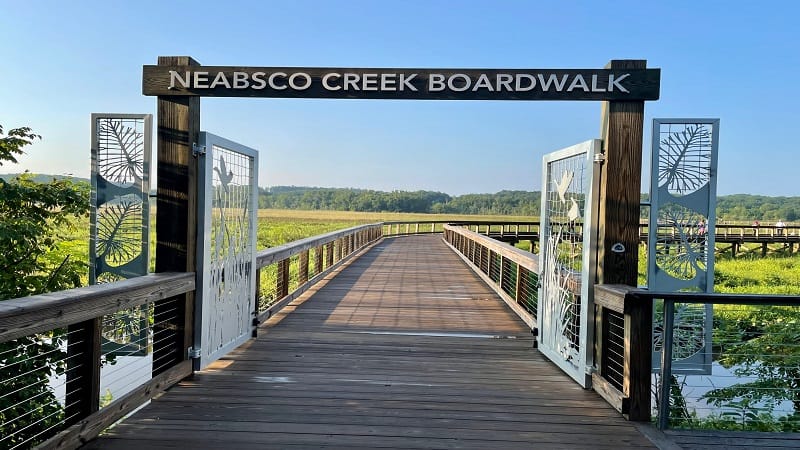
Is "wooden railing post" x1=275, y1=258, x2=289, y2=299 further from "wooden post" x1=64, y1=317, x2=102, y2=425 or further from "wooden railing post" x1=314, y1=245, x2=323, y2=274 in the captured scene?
"wooden post" x1=64, y1=317, x2=102, y2=425

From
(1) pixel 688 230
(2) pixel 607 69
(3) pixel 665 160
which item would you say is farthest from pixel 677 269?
(2) pixel 607 69

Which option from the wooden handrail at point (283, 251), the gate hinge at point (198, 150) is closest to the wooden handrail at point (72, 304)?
the gate hinge at point (198, 150)

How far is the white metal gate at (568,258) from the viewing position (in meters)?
4.34

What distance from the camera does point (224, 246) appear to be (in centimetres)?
488

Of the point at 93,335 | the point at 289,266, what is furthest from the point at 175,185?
the point at 289,266

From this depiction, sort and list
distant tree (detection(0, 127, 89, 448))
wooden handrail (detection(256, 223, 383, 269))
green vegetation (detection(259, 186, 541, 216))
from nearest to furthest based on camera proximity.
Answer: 1. distant tree (detection(0, 127, 89, 448))
2. wooden handrail (detection(256, 223, 383, 269))
3. green vegetation (detection(259, 186, 541, 216))

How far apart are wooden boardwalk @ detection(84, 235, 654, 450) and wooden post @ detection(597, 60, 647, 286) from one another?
92 centimetres

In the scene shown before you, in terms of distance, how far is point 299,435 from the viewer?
322 cm

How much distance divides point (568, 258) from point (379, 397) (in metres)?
2.14

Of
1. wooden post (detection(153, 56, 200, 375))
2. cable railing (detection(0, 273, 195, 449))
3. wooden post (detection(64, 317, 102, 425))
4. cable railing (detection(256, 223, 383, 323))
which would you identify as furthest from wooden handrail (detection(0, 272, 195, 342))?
cable railing (detection(256, 223, 383, 323))

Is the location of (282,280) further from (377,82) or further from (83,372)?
(83,372)

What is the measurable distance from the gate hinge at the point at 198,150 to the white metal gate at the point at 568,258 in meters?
2.83

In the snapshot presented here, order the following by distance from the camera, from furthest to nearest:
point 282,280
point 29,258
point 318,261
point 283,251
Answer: point 318,261 → point 282,280 → point 283,251 → point 29,258

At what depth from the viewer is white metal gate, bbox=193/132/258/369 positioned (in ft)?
14.4
